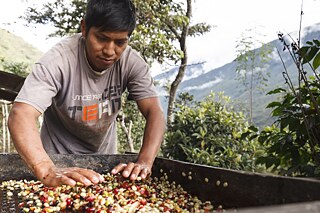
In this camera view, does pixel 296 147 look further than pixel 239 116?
No

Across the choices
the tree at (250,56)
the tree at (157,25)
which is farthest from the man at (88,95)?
the tree at (250,56)

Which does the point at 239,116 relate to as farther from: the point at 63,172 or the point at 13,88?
the point at 63,172

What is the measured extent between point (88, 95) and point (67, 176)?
2.37ft

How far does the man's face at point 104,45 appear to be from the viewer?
174 centimetres

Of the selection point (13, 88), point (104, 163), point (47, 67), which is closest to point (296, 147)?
point (104, 163)

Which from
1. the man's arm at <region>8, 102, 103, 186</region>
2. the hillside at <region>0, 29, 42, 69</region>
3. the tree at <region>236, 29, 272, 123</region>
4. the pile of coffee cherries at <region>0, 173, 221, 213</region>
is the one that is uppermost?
the hillside at <region>0, 29, 42, 69</region>

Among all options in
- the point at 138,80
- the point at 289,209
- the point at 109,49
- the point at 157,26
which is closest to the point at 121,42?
the point at 109,49

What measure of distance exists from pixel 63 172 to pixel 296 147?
3.68ft

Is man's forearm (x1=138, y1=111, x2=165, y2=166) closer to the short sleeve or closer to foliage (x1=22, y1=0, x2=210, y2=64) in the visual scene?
the short sleeve

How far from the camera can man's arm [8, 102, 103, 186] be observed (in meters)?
1.25

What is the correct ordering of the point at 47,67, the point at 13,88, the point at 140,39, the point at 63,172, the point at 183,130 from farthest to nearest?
the point at 140,39 → the point at 13,88 → the point at 183,130 → the point at 47,67 → the point at 63,172

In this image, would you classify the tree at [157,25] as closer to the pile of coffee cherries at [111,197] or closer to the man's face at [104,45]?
the man's face at [104,45]

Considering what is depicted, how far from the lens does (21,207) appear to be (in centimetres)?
138

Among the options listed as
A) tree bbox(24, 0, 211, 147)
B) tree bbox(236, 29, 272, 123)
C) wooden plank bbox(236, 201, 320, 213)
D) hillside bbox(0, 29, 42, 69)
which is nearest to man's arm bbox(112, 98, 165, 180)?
wooden plank bbox(236, 201, 320, 213)
